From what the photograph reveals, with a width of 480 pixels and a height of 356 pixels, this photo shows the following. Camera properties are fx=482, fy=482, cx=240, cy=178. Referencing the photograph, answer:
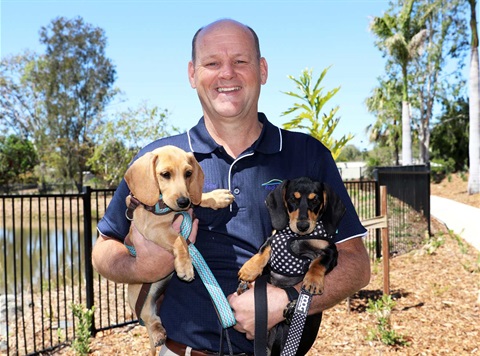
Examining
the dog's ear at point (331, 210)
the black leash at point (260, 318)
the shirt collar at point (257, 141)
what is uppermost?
the shirt collar at point (257, 141)

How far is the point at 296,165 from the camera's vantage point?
8.22 feet

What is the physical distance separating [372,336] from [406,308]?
1.60 m

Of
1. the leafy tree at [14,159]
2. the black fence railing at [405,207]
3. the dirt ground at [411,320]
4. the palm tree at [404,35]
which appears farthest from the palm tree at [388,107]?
the leafy tree at [14,159]

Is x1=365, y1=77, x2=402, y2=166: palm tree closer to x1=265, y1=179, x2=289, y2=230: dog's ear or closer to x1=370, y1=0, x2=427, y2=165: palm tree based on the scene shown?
x1=370, y1=0, x2=427, y2=165: palm tree

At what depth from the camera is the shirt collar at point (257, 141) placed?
99.8 inches

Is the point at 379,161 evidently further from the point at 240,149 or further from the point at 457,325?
the point at 240,149

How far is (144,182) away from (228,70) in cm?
72

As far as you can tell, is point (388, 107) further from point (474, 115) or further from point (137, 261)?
point (137, 261)

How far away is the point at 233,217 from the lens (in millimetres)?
2410

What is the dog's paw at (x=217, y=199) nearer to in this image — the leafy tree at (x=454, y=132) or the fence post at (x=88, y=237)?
the fence post at (x=88, y=237)

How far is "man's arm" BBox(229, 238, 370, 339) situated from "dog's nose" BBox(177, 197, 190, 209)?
48cm

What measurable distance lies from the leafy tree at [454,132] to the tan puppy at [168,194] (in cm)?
4325

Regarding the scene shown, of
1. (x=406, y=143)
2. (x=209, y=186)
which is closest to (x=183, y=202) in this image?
(x=209, y=186)

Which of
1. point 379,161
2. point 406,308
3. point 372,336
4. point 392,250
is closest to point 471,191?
point 392,250
